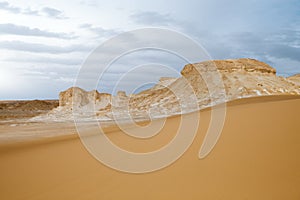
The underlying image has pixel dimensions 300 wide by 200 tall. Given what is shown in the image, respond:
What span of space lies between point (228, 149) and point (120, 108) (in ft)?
67.5

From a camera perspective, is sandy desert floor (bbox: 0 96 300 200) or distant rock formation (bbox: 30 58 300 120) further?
distant rock formation (bbox: 30 58 300 120)

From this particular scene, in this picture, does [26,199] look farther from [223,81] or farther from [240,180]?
[223,81]

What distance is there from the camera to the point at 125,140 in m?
7.60

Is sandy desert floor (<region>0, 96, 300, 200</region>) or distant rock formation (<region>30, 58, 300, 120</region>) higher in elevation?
distant rock formation (<region>30, 58, 300, 120</region>)

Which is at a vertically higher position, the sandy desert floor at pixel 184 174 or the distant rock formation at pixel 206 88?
the distant rock formation at pixel 206 88

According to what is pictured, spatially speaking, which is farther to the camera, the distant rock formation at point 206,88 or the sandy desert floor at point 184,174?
the distant rock formation at point 206,88

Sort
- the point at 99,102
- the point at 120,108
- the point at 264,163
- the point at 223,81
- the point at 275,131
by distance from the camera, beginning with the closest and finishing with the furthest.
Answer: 1. the point at 264,163
2. the point at 275,131
3. the point at 223,81
4. the point at 120,108
5. the point at 99,102

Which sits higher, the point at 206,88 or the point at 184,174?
the point at 206,88

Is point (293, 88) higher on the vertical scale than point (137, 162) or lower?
higher

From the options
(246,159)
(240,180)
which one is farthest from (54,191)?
(246,159)

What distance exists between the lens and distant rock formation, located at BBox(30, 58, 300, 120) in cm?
1823

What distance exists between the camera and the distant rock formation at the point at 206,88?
18234mm

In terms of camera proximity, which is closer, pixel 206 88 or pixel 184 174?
pixel 184 174

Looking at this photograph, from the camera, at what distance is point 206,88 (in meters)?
19.7
